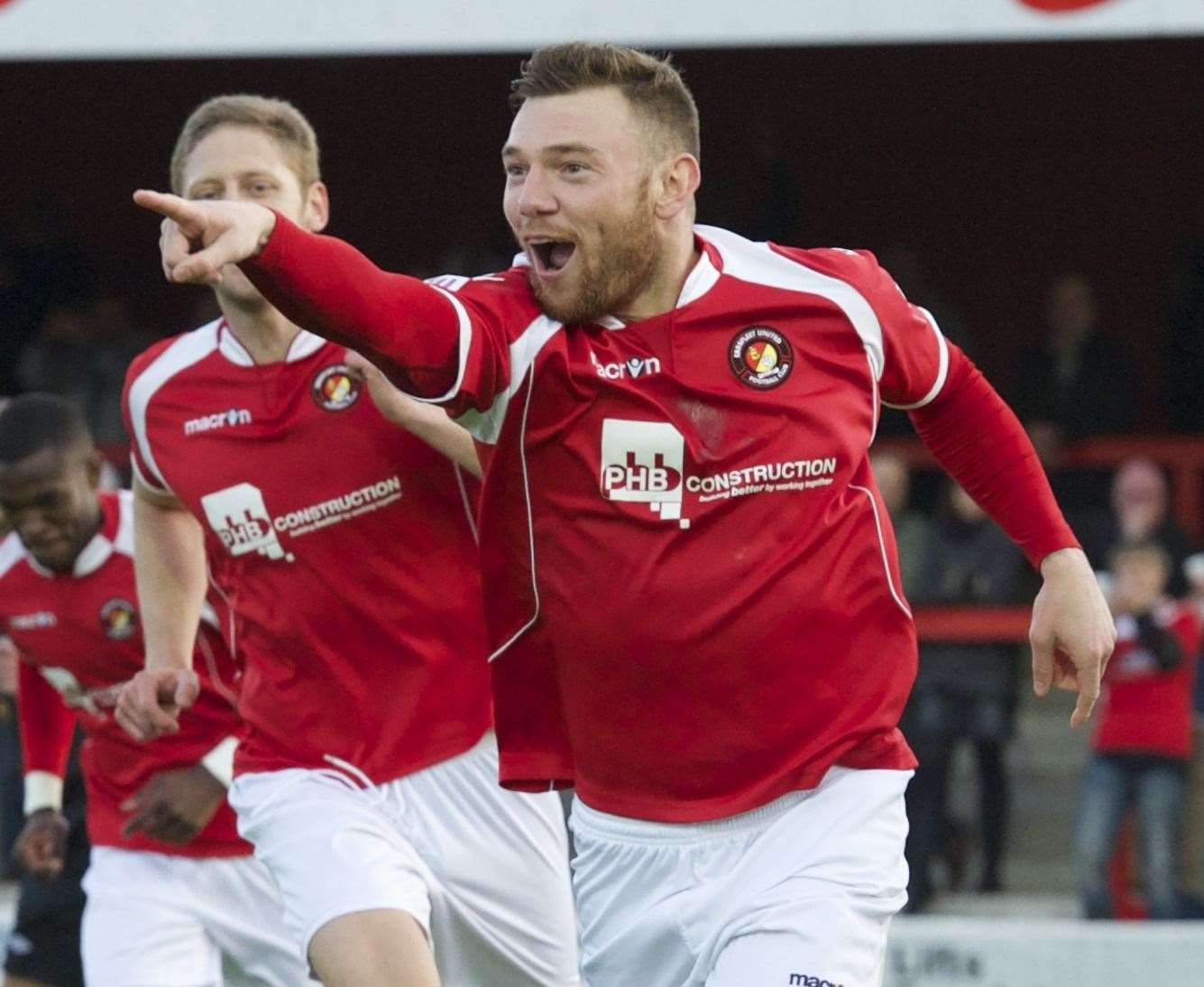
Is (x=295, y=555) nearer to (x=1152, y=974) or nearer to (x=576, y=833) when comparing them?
(x=576, y=833)

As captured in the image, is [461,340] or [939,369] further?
[939,369]

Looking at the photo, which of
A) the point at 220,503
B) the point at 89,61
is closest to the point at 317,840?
the point at 220,503

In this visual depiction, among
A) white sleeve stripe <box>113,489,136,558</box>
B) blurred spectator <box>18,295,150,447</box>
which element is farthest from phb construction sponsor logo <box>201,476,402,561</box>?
blurred spectator <box>18,295,150,447</box>

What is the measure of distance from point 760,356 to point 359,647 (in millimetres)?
1143

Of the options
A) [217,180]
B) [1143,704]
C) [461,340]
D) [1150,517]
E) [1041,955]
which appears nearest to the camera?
[461,340]

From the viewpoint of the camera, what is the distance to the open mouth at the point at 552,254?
331 cm

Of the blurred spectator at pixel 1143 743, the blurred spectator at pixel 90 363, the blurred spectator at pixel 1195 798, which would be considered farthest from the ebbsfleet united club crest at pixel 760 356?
the blurred spectator at pixel 90 363

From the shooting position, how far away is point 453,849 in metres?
4.16

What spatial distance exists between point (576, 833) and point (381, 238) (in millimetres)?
11241

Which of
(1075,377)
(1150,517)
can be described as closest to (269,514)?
(1150,517)

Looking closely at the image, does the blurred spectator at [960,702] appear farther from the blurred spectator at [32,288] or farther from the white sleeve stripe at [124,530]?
the blurred spectator at [32,288]

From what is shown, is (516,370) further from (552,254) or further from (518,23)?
(518,23)

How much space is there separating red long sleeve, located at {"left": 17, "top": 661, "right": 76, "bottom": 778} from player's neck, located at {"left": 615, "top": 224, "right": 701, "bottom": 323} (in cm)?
252

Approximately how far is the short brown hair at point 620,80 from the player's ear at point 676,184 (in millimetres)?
21
